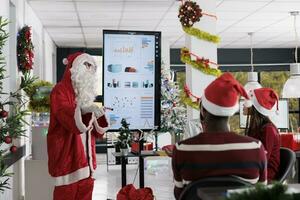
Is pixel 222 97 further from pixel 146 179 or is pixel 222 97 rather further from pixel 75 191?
pixel 146 179

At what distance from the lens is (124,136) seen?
4004 millimetres

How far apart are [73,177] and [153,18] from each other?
16.3 ft

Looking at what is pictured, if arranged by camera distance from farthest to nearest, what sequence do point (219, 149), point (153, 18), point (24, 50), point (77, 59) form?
point (153, 18)
point (24, 50)
point (77, 59)
point (219, 149)

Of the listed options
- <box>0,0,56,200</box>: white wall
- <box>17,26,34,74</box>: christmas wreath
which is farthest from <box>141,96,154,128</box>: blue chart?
<box>17,26,34,74</box>: christmas wreath

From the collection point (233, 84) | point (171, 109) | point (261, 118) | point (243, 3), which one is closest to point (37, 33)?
point (171, 109)

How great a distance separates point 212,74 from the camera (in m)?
5.10

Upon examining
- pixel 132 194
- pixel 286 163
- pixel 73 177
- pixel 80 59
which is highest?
pixel 80 59

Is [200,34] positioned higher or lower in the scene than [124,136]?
higher

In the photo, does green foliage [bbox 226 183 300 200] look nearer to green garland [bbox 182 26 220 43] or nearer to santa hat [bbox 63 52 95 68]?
santa hat [bbox 63 52 95 68]

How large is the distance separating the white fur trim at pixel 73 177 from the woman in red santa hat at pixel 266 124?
1.27 metres

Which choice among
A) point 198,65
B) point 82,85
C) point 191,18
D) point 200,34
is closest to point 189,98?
point 198,65

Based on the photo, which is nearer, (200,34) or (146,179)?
(200,34)

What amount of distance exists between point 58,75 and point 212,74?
6752 mm

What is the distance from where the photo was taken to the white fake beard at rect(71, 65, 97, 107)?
3457 mm
